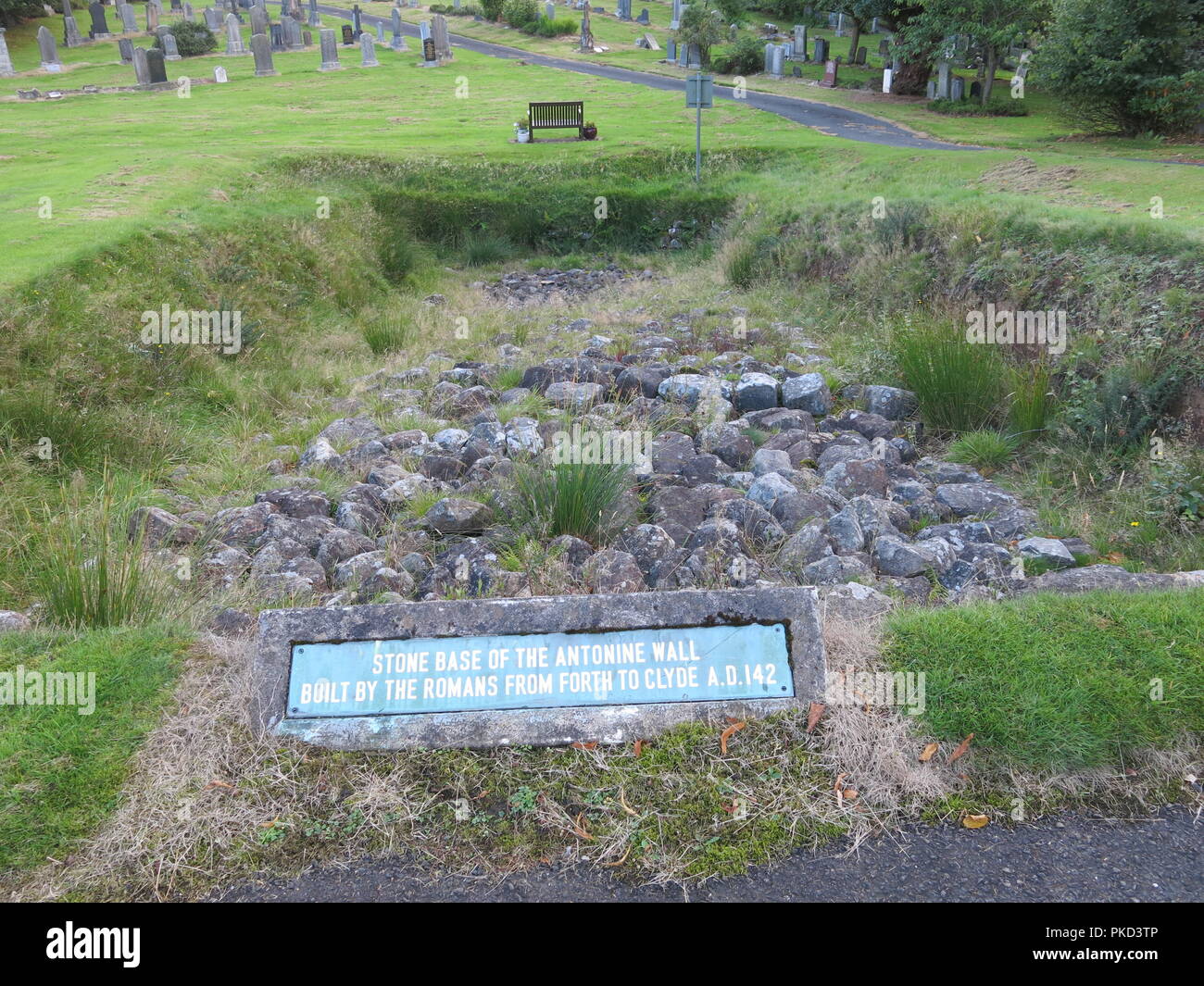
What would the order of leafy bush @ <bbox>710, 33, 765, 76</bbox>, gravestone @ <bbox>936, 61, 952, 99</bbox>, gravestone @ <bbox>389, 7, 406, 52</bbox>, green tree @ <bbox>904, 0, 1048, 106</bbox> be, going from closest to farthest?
Result: green tree @ <bbox>904, 0, 1048, 106</bbox> < gravestone @ <bbox>936, 61, 952, 99</bbox> < leafy bush @ <bbox>710, 33, 765, 76</bbox> < gravestone @ <bbox>389, 7, 406, 52</bbox>

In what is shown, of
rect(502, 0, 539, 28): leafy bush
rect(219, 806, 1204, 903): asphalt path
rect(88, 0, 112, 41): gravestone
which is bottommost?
rect(219, 806, 1204, 903): asphalt path

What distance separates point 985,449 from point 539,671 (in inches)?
211

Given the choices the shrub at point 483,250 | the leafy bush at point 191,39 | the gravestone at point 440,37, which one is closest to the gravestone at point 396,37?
the gravestone at point 440,37

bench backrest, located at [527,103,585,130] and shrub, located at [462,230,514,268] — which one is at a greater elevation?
bench backrest, located at [527,103,585,130]

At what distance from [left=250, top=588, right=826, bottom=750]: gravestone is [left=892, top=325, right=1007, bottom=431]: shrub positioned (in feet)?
16.3

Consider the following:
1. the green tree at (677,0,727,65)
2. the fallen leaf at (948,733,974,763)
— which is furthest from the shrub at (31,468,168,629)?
Answer: the green tree at (677,0,727,65)

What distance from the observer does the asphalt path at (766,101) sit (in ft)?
71.9

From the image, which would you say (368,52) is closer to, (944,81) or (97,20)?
(97,20)

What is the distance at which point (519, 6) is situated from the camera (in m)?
45.2

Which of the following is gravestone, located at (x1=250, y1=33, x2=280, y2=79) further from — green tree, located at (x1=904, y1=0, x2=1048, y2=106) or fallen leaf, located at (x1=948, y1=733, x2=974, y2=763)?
fallen leaf, located at (x1=948, y1=733, x2=974, y2=763)

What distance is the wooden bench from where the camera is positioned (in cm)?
2195

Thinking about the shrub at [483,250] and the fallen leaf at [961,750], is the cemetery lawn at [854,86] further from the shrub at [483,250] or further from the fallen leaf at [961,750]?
the fallen leaf at [961,750]
